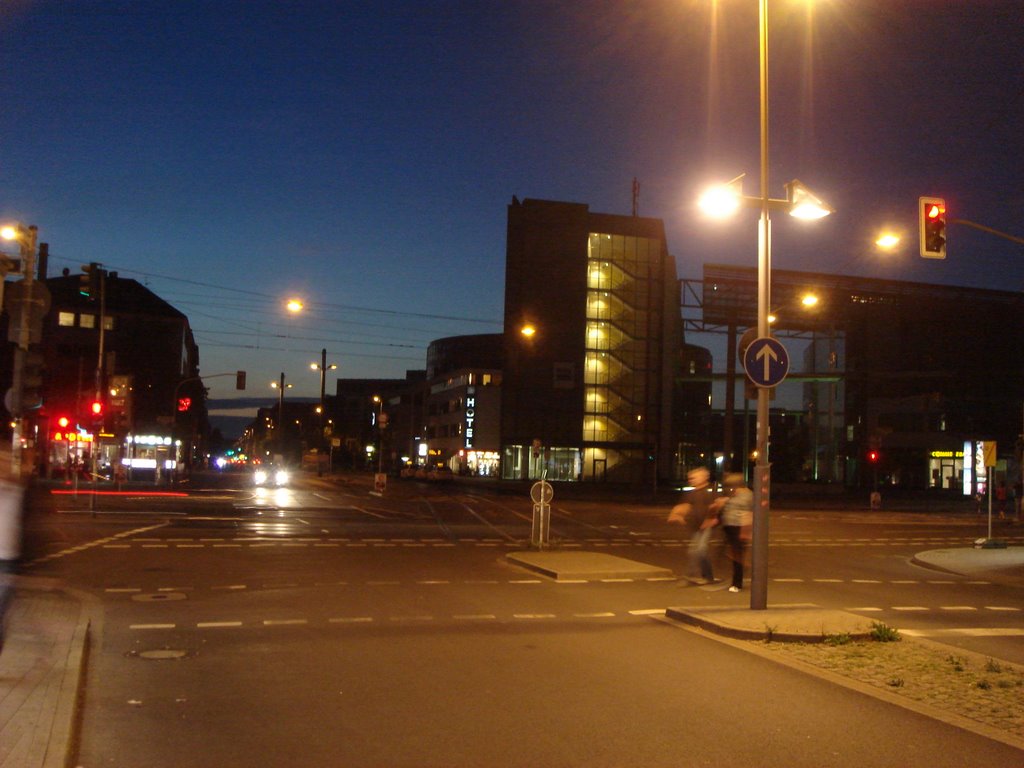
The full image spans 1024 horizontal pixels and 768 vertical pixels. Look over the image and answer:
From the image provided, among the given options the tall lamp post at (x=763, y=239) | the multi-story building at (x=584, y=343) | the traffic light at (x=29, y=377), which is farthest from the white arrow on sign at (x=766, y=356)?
the multi-story building at (x=584, y=343)

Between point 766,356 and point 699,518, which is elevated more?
point 766,356

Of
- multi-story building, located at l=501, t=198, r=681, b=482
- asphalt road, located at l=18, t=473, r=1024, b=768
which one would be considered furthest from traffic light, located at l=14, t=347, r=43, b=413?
multi-story building, located at l=501, t=198, r=681, b=482

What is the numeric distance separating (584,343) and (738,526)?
2447 inches

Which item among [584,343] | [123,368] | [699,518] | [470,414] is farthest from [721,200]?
[470,414]

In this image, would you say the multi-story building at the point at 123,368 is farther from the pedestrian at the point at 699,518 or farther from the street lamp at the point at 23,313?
the pedestrian at the point at 699,518

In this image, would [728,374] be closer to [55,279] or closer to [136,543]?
[136,543]

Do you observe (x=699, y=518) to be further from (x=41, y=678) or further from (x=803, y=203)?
(x=41, y=678)

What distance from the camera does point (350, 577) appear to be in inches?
597

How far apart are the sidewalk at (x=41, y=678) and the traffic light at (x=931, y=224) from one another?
44.0 feet

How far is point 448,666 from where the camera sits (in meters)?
8.80

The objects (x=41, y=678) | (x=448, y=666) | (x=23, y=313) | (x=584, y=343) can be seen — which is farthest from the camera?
(x=584, y=343)

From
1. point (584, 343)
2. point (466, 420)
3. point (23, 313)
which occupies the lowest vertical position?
point (23, 313)

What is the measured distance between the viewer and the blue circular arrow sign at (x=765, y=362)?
1244 cm

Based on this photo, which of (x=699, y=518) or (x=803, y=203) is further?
(x=699, y=518)
